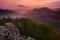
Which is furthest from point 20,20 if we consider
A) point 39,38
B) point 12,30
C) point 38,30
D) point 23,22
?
point 12,30

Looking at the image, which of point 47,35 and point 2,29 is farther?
point 47,35

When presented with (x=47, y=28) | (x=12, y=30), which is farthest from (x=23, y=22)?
(x=12, y=30)

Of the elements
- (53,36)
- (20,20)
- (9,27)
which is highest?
(9,27)

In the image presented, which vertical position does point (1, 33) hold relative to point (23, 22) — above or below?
above

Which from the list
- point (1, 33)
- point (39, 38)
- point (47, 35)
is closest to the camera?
point (1, 33)

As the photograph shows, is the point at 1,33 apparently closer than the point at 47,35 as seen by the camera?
Yes

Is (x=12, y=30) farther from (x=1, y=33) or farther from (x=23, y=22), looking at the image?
(x=23, y=22)

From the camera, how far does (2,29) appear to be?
34.6m

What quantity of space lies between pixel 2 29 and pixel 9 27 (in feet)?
5.79

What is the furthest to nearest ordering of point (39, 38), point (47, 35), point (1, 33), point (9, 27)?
point (47, 35) → point (39, 38) → point (9, 27) → point (1, 33)

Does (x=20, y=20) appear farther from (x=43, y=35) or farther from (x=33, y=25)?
(x=43, y=35)

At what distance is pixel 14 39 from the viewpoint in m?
36.1

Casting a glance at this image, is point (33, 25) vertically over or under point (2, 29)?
under

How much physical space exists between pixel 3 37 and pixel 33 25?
107 feet
